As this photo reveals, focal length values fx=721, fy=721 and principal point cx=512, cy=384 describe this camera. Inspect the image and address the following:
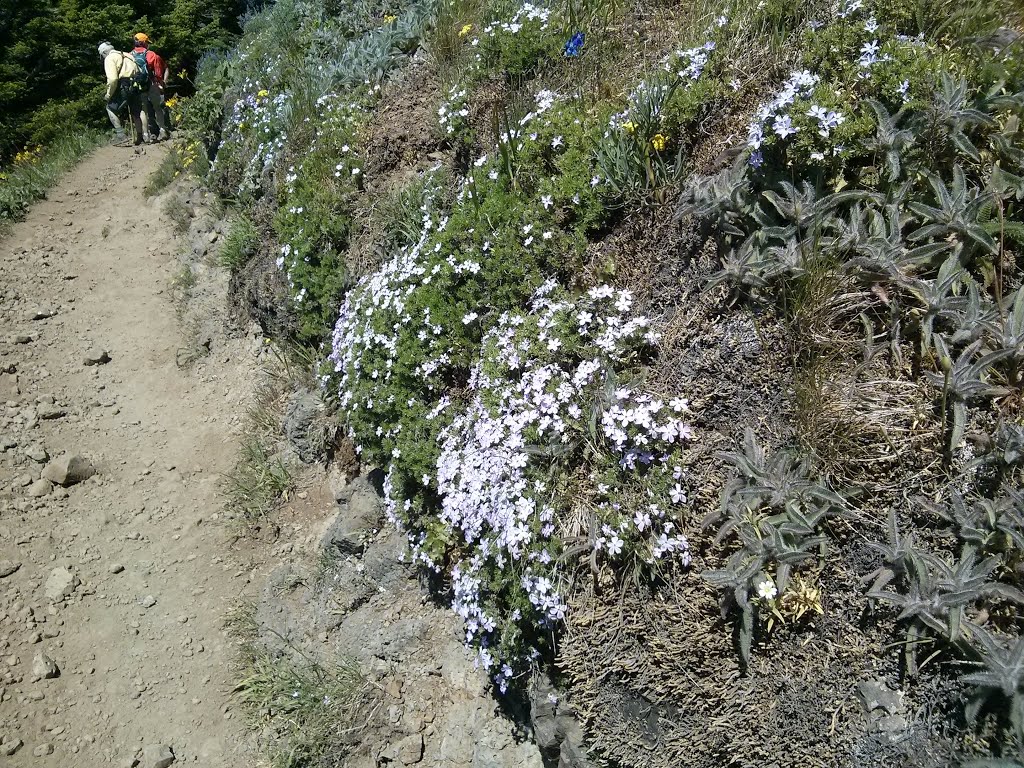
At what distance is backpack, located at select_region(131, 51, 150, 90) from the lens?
39.7 ft

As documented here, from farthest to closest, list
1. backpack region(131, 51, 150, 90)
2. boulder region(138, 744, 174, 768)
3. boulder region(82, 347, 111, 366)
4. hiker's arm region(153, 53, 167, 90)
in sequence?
hiker's arm region(153, 53, 167, 90)
backpack region(131, 51, 150, 90)
boulder region(82, 347, 111, 366)
boulder region(138, 744, 174, 768)

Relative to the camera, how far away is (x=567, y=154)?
4.06 metres

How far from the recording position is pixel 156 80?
1251 centimetres

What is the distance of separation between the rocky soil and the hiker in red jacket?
5.04 m

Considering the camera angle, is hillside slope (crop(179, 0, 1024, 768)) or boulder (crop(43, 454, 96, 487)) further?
boulder (crop(43, 454, 96, 487))

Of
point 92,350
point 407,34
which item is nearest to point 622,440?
point 407,34

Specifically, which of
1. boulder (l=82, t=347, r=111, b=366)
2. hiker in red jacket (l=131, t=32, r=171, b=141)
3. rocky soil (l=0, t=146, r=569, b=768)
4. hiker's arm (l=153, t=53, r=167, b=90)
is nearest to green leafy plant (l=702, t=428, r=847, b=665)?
rocky soil (l=0, t=146, r=569, b=768)

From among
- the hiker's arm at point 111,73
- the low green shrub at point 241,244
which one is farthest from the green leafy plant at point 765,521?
the hiker's arm at point 111,73

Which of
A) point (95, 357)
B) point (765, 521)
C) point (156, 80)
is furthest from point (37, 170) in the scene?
point (765, 521)

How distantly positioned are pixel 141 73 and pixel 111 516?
907 cm

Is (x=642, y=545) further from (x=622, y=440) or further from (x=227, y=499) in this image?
(x=227, y=499)

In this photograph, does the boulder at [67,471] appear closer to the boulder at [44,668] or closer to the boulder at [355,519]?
the boulder at [44,668]

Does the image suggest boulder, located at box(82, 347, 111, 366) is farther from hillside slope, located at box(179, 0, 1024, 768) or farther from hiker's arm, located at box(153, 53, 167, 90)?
hiker's arm, located at box(153, 53, 167, 90)

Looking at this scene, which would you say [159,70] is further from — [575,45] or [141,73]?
[575,45]
